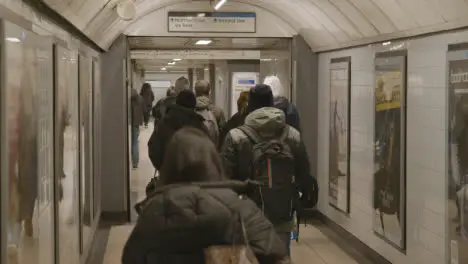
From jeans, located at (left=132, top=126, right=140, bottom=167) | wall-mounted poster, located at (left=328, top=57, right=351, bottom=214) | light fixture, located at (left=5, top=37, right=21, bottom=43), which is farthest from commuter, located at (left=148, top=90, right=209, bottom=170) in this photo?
jeans, located at (left=132, top=126, right=140, bottom=167)

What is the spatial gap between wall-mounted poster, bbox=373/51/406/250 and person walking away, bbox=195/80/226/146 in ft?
5.36

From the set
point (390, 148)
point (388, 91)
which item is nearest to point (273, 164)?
point (390, 148)

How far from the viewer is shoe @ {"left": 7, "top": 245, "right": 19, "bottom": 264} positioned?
2971 mm

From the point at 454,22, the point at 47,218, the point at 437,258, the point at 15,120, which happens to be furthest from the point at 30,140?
the point at 437,258

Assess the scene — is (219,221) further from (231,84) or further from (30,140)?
(231,84)

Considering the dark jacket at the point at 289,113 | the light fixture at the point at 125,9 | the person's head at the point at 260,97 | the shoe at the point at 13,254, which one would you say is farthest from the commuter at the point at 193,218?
the light fixture at the point at 125,9

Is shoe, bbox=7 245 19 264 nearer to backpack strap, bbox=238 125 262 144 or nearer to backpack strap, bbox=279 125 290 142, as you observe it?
backpack strap, bbox=238 125 262 144

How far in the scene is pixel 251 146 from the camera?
4.92 m

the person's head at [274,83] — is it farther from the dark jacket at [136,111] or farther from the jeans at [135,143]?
the dark jacket at [136,111]

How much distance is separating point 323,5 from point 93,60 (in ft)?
7.90

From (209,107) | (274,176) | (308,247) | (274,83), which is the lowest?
(308,247)

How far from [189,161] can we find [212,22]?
23.6 ft

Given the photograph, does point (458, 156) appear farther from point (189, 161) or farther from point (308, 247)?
point (308, 247)

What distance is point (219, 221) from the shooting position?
2.77 meters
